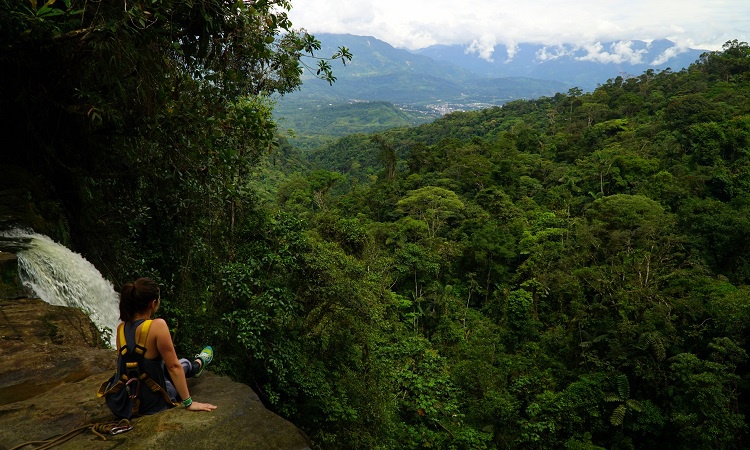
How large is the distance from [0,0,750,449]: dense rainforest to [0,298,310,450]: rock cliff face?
7.48ft

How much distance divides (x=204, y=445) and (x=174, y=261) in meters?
5.50

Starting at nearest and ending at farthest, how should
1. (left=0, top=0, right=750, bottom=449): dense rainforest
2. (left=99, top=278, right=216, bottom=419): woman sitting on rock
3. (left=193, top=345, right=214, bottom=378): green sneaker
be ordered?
(left=99, top=278, right=216, bottom=419): woman sitting on rock
(left=193, top=345, right=214, bottom=378): green sneaker
(left=0, top=0, right=750, bottom=449): dense rainforest

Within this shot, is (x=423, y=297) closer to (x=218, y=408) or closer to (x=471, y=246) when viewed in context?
(x=471, y=246)

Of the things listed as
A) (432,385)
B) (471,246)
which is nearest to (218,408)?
(432,385)

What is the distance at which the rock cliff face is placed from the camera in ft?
8.83

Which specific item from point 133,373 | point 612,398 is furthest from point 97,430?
point 612,398

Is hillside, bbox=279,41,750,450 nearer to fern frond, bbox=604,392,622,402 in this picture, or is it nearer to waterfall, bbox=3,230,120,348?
fern frond, bbox=604,392,622,402

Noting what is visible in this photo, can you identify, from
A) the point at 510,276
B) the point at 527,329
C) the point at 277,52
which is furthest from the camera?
the point at 510,276

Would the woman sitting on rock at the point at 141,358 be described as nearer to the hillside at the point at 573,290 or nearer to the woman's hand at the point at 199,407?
the woman's hand at the point at 199,407

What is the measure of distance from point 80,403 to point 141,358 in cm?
80

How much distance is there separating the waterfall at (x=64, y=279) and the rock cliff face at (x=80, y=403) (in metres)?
0.44

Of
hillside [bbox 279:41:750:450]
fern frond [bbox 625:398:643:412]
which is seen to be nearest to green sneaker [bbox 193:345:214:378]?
hillside [bbox 279:41:750:450]

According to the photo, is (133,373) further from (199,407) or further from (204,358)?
(204,358)

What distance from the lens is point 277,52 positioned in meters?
8.31
